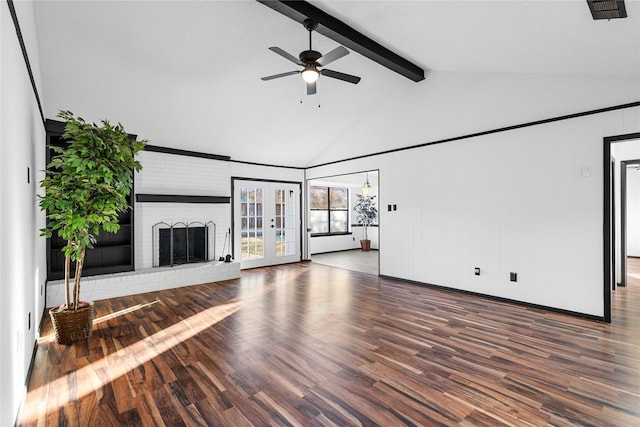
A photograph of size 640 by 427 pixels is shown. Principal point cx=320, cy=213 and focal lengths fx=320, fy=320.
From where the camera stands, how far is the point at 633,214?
335 inches

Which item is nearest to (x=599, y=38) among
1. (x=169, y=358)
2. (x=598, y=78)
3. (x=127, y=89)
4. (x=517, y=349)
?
(x=598, y=78)

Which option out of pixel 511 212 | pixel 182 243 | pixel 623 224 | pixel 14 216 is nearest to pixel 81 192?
pixel 14 216

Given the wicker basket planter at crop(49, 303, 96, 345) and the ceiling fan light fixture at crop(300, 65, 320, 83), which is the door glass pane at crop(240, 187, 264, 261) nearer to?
the wicker basket planter at crop(49, 303, 96, 345)

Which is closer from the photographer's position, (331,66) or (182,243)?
(331,66)

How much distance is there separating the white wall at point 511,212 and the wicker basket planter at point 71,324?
16.0 feet

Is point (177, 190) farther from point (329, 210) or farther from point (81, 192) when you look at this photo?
point (329, 210)

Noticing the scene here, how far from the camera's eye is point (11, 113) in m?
2.06

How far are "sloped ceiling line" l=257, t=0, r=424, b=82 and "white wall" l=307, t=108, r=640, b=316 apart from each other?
1.67 m

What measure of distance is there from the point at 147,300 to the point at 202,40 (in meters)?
3.78

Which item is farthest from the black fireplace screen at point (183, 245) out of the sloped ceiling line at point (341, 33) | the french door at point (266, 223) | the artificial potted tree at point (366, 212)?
the artificial potted tree at point (366, 212)

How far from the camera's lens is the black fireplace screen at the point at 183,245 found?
6070mm

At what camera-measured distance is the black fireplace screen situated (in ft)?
19.9

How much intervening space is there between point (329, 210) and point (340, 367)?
322 inches

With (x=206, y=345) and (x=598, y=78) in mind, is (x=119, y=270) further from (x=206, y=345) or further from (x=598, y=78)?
(x=598, y=78)
